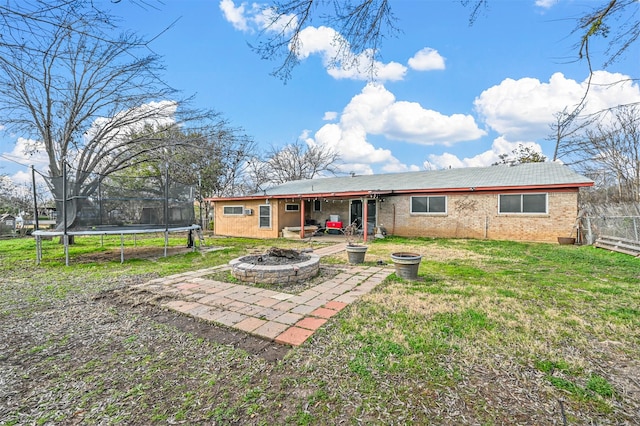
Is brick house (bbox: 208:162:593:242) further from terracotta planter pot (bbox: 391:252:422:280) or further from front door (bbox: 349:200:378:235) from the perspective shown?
terracotta planter pot (bbox: 391:252:422:280)

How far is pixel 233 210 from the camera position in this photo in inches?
583

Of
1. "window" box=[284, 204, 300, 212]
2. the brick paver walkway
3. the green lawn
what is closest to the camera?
the green lawn

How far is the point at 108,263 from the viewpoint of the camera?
6.85 meters

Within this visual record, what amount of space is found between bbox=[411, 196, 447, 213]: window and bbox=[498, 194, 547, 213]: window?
6.87 feet

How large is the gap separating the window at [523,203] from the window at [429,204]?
2094 millimetres

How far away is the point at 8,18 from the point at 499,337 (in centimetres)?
471

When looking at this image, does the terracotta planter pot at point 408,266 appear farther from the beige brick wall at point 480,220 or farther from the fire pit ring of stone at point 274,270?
the beige brick wall at point 480,220

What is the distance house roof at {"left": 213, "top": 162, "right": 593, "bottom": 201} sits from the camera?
34.1ft

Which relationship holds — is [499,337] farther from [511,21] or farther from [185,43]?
[185,43]

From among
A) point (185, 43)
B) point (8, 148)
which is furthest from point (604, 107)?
point (8, 148)

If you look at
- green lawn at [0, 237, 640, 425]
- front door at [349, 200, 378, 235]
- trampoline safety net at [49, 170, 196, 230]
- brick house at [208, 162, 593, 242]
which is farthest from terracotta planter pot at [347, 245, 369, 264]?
front door at [349, 200, 378, 235]

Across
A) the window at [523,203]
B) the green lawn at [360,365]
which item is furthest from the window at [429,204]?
the green lawn at [360,365]

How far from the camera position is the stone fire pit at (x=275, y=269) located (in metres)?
4.79

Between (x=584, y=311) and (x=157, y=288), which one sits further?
(x=157, y=288)
